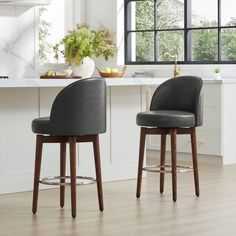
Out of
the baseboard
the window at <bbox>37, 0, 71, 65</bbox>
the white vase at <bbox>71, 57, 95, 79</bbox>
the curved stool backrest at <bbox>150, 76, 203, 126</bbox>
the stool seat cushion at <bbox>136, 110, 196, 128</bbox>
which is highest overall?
the window at <bbox>37, 0, 71, 65</bbox>

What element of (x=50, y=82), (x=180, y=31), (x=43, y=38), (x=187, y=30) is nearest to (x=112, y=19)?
(x=43, y=38)

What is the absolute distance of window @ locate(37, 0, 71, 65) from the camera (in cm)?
985

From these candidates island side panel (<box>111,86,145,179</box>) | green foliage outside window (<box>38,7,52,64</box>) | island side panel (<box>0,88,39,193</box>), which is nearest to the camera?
island side panel (<box>0,88,39,193</box>)

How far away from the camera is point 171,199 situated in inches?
216

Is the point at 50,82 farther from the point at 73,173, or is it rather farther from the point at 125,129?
the point at 73,173

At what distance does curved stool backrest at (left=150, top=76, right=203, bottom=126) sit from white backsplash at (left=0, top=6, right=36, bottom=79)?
2635mm

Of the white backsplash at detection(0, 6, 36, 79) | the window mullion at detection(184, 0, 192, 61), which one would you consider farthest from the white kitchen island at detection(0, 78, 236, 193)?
the white backsplash at detection(0, 6, 36, 79)

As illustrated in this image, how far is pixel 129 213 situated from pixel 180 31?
4.59m

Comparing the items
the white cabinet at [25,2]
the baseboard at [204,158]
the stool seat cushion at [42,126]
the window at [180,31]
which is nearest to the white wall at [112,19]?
the window at [180,31]

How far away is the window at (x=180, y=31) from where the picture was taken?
8.58 metres

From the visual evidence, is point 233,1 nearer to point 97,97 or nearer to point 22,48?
point 22,48

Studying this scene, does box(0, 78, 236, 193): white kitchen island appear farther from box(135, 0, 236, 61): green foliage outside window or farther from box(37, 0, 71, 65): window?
box(37, 0, 71, 65): window

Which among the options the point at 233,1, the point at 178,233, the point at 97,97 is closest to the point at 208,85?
the point at 233,1

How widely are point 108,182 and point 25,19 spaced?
2.50m
